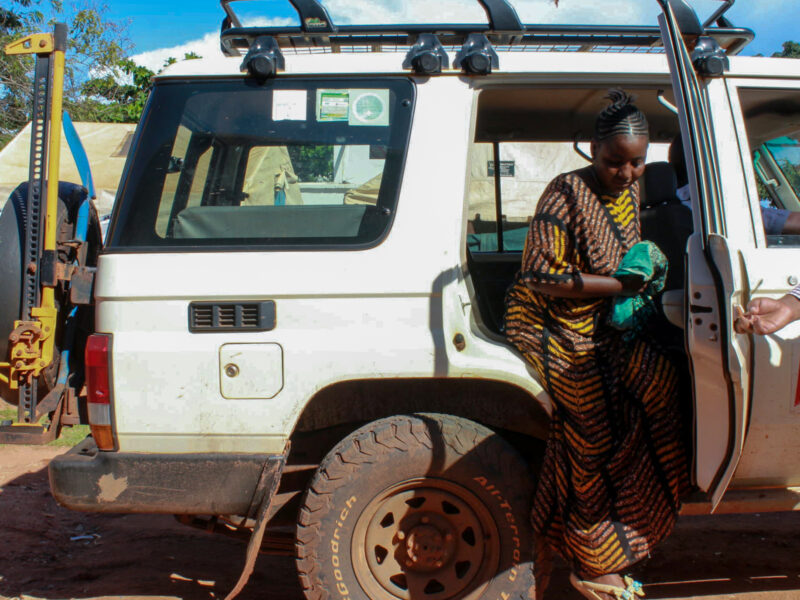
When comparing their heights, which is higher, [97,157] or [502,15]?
[97,157]

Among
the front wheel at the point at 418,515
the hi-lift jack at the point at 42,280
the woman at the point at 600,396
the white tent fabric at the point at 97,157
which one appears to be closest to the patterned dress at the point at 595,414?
the woman at the point at 600,396

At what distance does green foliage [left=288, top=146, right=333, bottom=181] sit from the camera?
260 cm

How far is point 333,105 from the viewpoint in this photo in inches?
102

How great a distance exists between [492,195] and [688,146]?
2.01 meters

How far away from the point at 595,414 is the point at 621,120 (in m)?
1.05

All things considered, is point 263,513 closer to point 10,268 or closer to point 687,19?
point 10,268

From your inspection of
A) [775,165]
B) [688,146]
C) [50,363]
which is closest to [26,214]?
[50,363]

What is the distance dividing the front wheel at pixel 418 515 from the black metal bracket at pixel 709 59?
1534mm

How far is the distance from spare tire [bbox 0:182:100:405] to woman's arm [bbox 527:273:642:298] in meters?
1.99

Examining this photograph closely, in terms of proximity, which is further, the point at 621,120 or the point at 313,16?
the point at 313,16

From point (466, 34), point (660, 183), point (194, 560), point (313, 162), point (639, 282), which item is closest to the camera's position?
point (639, 282)

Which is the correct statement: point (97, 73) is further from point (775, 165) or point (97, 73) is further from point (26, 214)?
point (775, 165)

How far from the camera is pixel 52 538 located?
12.7 feet

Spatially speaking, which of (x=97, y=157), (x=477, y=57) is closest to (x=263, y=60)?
(x=477, y=57)
